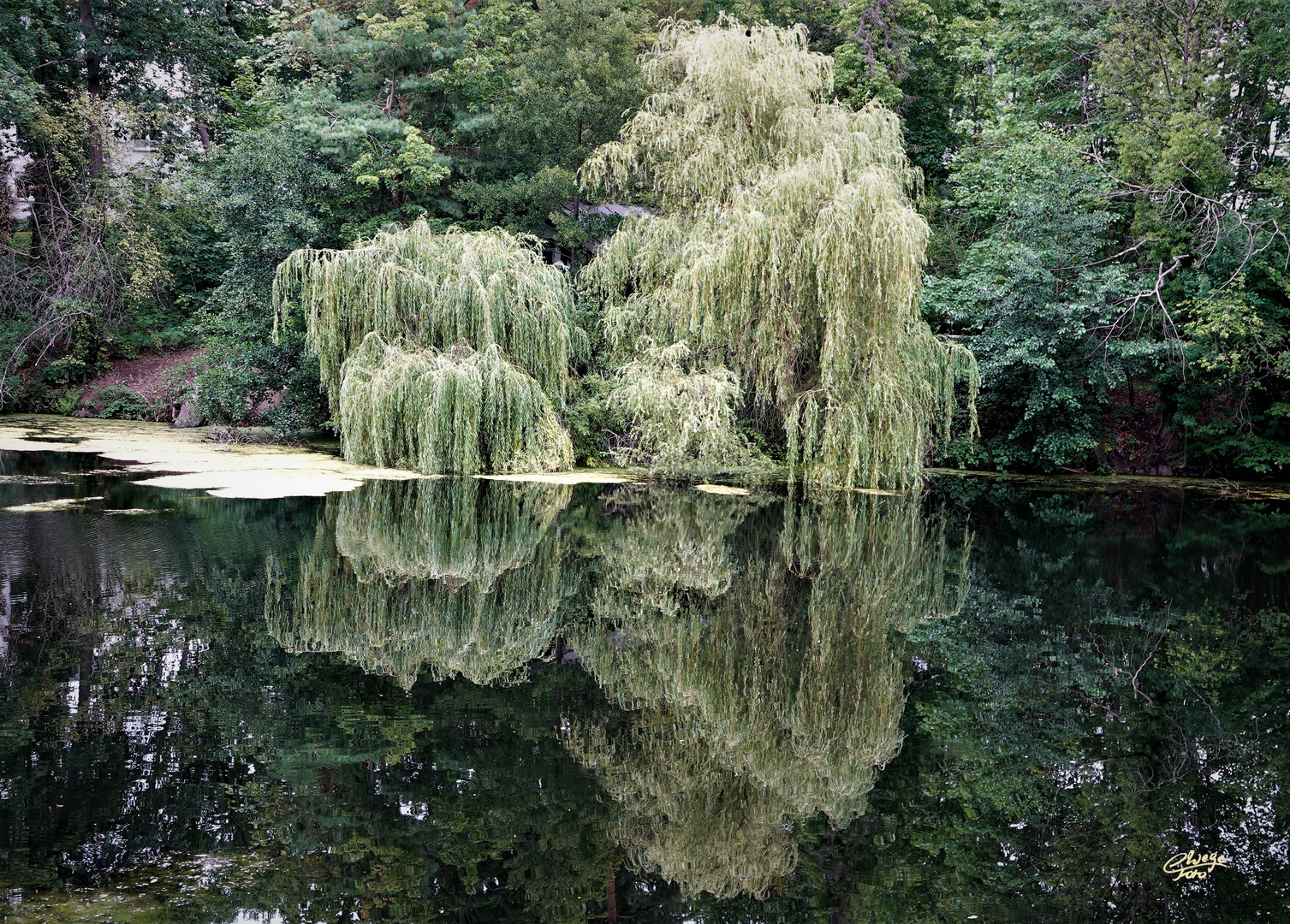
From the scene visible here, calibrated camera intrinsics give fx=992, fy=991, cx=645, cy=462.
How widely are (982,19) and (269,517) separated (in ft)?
67.1

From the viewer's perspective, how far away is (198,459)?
13.8 m

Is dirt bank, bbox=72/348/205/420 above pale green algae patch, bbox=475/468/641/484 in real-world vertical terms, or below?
above

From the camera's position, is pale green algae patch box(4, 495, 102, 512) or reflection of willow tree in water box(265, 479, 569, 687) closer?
reflection of willow tree in water box(265, 479, 569, 687)

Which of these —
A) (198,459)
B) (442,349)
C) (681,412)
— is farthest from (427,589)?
(198,459)

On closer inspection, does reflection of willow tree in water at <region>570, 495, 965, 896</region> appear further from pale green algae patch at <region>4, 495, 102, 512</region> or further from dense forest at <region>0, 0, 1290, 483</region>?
pale green algae patch at <region>4, 495, 102, 512</region>

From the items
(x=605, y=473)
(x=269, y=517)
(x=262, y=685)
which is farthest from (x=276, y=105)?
(x=262, y=685)

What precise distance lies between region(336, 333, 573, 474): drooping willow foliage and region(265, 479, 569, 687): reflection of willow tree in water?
7.55 ft

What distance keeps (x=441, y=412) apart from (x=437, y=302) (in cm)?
184

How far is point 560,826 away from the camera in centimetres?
361

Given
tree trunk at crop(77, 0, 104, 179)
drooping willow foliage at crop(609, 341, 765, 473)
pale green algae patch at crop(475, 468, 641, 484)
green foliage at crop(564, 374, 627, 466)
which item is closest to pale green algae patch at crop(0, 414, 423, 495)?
pale green algae patch at crop(475, 468, 641, 484)

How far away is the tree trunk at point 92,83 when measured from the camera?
20.9m

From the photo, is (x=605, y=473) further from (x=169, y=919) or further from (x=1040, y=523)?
(x=169, y=919)

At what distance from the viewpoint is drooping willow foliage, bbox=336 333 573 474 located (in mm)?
12828

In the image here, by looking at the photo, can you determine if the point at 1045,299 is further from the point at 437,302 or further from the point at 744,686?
the point at 744,686
